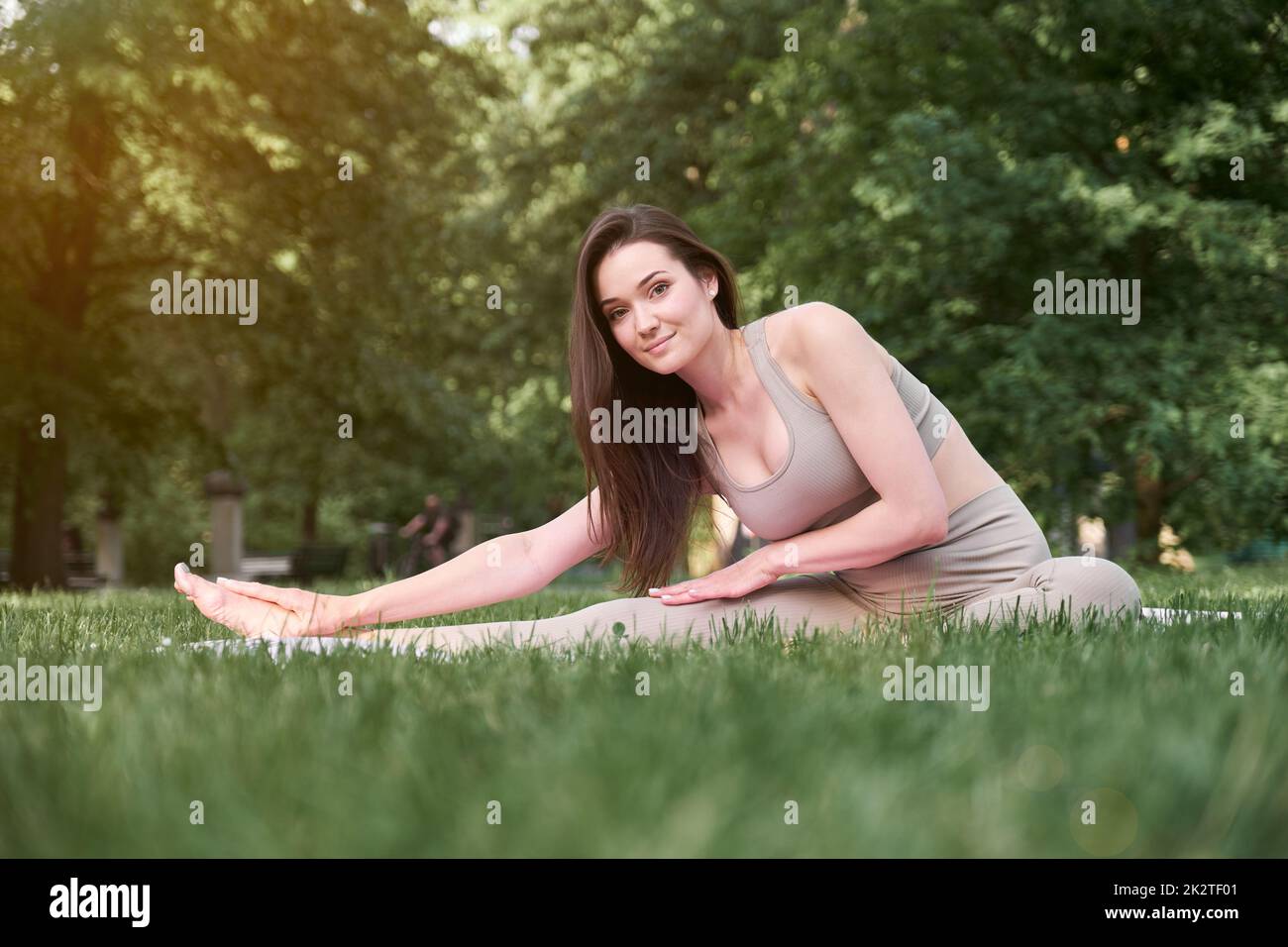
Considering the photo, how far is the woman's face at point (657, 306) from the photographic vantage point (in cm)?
399

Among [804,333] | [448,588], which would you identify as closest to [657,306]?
[804,333]

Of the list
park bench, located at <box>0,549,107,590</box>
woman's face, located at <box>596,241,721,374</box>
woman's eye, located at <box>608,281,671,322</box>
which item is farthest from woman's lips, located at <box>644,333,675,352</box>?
park bench, located at <box>0,549,107,590</box>

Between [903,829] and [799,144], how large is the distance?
15866mm

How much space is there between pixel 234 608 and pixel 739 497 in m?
1.90

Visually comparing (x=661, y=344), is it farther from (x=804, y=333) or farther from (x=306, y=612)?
(x=306, y=612)

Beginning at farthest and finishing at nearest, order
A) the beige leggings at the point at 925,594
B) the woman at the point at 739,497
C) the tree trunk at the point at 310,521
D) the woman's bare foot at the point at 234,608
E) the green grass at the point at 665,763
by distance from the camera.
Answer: the tree trunk at the point at 310,521
the woman's bare foot at the point at 234,608
the beige leggings at the point at 925,594
the woman at the point at 739,497
the green grass at the point at 665,763

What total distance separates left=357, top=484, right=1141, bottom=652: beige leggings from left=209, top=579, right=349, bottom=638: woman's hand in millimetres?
185

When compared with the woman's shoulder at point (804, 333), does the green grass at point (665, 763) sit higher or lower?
lower

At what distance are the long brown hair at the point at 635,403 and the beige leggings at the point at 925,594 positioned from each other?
263 mm

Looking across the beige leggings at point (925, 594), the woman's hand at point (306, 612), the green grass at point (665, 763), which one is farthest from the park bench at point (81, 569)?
the green grass at point (665, 763)

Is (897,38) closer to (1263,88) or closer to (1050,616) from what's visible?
(1263,88)

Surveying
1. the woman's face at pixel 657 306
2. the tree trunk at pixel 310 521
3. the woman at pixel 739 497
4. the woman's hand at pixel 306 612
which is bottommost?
the woman's hand at pixel 306 612

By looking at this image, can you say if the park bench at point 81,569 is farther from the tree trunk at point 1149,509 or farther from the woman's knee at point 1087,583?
the woman's knee at point 1087,583
